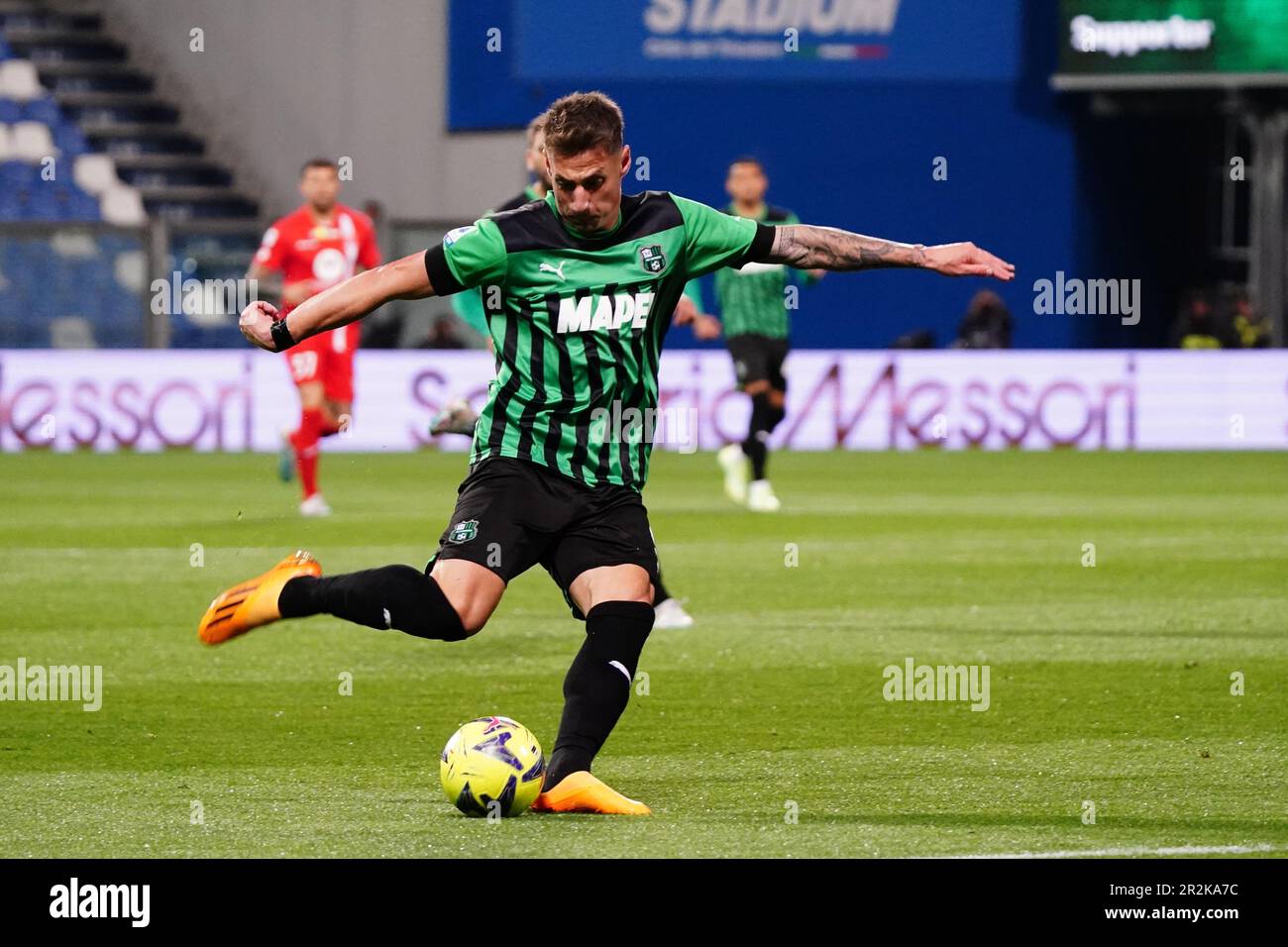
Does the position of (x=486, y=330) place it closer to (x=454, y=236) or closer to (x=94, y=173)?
(x=454, y=236)

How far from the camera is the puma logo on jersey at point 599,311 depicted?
20.3 feet

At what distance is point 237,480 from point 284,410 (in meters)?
3.45

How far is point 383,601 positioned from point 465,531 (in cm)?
31

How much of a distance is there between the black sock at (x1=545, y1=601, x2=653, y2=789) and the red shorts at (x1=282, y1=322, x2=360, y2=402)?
9297 mm

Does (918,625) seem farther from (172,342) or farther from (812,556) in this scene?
(172,342)

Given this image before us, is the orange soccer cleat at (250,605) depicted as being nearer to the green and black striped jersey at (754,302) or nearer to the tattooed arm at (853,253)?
the tattooed arm at (853,253)

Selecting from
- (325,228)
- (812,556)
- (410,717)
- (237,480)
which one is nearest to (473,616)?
(410,717)

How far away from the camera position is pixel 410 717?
776cm

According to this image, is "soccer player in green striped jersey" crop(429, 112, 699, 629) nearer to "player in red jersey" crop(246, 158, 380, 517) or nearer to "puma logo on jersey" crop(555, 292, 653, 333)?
"puma logo on jersey" crop(555, 292, 653, 333)

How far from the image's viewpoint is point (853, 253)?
630 cm

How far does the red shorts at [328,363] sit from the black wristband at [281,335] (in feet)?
30.5

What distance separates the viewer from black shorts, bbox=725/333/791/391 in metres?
16.3

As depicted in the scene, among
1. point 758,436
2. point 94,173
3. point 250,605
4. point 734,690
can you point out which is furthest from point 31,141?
point 250,605

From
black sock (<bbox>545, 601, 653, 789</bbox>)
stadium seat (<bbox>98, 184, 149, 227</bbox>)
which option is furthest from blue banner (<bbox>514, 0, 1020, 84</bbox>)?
black sock (<bbox>545, 601, 653, 789</bbox>)
